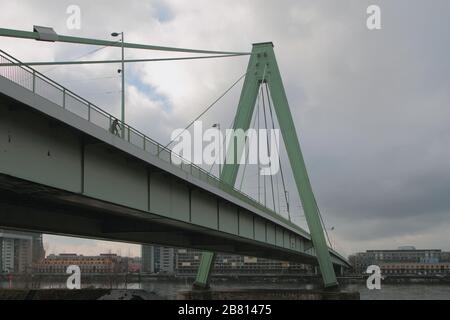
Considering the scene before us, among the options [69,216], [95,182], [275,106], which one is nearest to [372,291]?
[275,106]

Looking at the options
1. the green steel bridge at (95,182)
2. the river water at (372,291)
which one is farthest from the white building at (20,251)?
the green steel bridge at (95,182)

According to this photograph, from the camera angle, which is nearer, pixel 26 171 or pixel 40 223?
pixel 26 171

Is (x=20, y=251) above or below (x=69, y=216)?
below

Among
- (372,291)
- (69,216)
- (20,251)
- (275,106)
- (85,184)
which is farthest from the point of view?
(20,251)

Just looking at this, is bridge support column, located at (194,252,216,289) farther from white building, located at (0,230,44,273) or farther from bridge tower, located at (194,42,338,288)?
white building, located at (0,230,44,273)

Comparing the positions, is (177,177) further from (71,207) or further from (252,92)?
(252,92)

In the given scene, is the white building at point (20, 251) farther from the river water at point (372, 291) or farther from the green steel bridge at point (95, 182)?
the green steel bridge at point (95, 182)

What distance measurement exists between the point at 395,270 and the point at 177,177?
600ft

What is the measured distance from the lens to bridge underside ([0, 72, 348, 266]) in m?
14.0

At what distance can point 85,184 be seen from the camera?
56.0ft

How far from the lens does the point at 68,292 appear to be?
72.9 metres

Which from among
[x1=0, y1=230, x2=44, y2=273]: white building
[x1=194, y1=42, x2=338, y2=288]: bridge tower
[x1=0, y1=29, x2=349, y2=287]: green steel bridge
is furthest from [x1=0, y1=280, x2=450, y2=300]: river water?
[x1=0, y1=230, x2=44, y2=273]: white building

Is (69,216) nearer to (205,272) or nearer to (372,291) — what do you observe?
(205,272)
